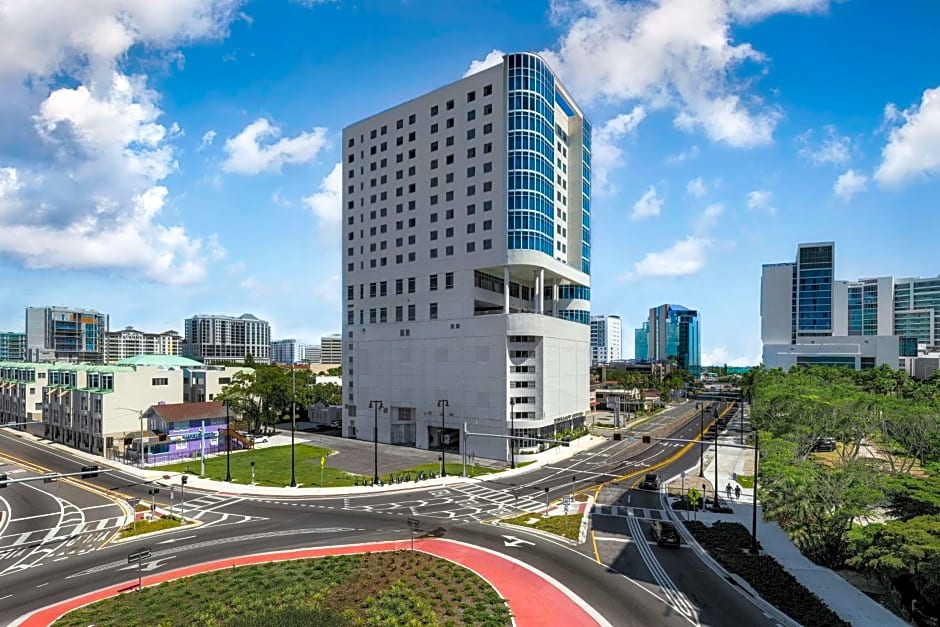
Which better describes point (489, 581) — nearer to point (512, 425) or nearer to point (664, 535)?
point (664, 535)


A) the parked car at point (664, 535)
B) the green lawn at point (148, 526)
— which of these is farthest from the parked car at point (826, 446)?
the green lawn at point (148, 526)

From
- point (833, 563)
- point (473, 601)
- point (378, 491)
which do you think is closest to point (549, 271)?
point (378, 491)

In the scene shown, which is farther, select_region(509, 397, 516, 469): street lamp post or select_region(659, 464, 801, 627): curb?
select_region(509, 397, 516, 469): street lamp post

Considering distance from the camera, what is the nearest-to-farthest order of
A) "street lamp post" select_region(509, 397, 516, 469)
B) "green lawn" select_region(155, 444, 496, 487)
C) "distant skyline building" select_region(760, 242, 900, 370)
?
"green lawn" select_region(155, 444, 496, 487) < "street lamp post" select_region(509, 397, 516, 469) < "distant skyline building" select_region(760, 242, 900, 370)

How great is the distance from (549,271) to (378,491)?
4337 centimetres

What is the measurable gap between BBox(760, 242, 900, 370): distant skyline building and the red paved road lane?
537 ft

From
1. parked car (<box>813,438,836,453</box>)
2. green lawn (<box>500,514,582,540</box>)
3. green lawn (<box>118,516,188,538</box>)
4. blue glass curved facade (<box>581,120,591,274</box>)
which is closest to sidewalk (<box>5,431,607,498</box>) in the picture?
green lawn (<box>118,516,188,538</box>)

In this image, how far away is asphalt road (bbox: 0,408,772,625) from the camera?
27422mm

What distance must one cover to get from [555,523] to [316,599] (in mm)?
20694

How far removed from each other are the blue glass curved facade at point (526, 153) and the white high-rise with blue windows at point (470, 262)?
177 millimetres

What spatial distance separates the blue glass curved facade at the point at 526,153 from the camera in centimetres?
7350

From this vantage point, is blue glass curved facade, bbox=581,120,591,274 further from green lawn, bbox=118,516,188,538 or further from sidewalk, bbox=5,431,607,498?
green lawn, bbox=118,516,188,538

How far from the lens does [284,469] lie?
207 feet

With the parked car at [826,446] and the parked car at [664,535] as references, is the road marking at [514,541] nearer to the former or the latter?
the parked car at [664,535]
